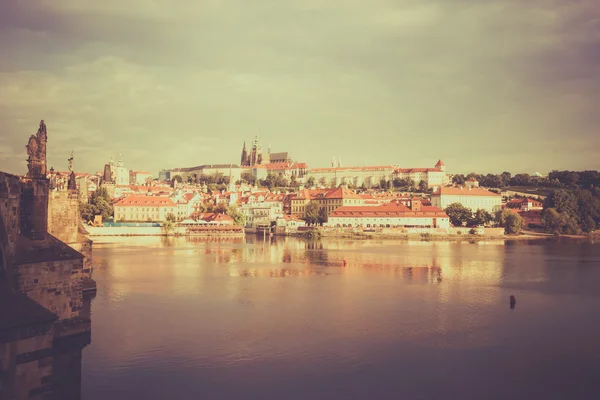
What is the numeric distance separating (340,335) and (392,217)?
183ft

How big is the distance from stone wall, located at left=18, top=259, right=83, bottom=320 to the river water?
51.4 inches

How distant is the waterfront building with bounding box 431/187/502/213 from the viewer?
88562 millimetres

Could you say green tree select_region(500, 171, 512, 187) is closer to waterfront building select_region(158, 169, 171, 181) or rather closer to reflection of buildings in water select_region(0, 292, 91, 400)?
waterfront building select_region(158, 169, 171, 181)

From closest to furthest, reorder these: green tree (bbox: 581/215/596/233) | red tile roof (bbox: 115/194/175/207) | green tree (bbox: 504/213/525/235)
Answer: green tree (bbox: 504/213/525/235), green tree (bbox: 581/215/596/233), red tile roof (bbox: 115/194/175/207)

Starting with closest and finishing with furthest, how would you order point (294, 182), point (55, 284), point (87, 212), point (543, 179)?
point (55, 284), point (87, 212), point (543, 179), point (294, 182)

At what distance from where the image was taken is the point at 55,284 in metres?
12.1

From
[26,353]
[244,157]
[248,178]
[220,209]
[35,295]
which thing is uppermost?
[244,157]

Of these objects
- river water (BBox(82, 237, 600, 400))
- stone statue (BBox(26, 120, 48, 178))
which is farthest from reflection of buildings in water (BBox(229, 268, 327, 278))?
stone statue (BBox(26, 120, 48, 178))

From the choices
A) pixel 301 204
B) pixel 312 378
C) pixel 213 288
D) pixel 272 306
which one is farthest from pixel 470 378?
pixel 301 204

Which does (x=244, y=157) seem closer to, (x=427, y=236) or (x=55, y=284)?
(x=427, y=236)

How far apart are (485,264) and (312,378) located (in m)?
25.3

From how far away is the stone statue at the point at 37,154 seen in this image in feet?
42.9

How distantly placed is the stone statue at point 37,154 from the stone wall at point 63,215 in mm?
2517

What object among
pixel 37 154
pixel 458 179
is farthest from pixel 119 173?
pixel 37 154
